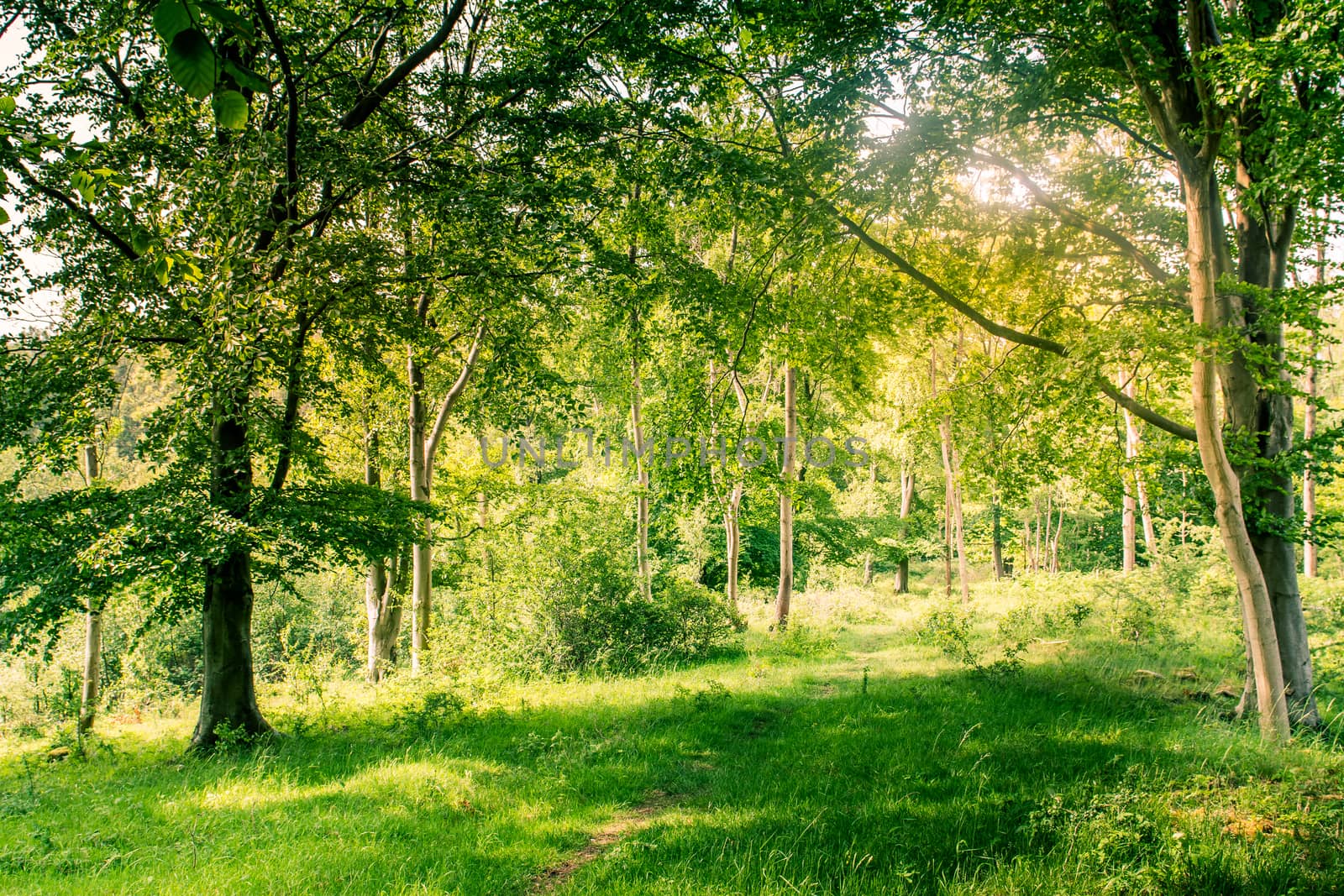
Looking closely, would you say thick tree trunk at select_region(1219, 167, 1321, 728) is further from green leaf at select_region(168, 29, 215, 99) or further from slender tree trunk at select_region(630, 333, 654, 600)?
slender tree trunk at select_region(630, 333, 654, 600)

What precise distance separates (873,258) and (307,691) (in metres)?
12.2

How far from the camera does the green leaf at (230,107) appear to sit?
1.58 meters

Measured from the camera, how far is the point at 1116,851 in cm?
399

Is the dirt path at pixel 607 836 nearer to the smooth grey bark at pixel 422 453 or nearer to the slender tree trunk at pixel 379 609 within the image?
the smooth grey bark at pixel 422 453

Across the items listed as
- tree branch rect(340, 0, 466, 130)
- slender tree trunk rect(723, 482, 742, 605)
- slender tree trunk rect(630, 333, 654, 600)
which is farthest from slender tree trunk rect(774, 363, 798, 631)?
tree branch rect(340, 0, 466, 130)

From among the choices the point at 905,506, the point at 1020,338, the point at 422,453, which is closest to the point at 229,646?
the point at 422,453

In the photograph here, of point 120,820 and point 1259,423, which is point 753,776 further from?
point 1259,423

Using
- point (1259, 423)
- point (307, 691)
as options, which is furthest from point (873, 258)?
point (307, 691)

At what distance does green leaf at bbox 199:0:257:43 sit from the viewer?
150 centimetres

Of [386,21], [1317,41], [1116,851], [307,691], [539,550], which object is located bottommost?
[307,691]

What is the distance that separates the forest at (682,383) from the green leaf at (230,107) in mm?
2758

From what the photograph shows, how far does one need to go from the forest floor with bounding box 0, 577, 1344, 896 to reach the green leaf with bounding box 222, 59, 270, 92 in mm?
4367

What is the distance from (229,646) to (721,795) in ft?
23.2

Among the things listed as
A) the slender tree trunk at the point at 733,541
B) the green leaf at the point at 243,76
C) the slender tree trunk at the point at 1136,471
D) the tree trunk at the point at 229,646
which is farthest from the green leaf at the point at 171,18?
the slender tree trunk at the point at 733,541
